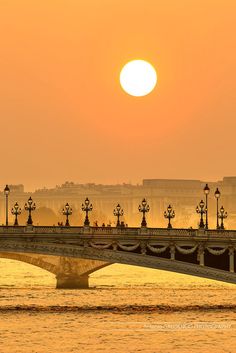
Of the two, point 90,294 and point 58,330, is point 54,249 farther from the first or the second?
point 90,294

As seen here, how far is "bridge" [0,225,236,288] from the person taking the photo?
266 feet

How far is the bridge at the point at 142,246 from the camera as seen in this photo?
81.1 metres

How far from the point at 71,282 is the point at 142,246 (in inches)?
1148

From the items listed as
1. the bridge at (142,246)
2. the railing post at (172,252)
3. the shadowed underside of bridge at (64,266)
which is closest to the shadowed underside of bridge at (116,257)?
the bridge at (142,246)

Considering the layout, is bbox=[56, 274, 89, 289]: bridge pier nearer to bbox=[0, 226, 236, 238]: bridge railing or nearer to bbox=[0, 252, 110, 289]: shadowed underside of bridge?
bbox=[0, 252, 110, 289]: shadowed underside of bridge

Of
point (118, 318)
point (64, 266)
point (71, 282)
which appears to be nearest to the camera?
point (118, 318)

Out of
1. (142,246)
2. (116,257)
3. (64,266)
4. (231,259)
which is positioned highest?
(142,246)

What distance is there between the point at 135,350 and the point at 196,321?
12174 millimetres

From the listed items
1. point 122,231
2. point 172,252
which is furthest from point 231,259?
point 122,231

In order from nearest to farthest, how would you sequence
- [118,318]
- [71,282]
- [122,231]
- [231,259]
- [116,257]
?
[231,259] < [116,257] < [122,231] < [118,318] < [71,282]

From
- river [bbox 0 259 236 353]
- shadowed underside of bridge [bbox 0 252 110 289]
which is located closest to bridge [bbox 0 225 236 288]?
river [bbox 0 259 236 353]

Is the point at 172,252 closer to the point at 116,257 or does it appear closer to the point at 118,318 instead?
the point at 116,257

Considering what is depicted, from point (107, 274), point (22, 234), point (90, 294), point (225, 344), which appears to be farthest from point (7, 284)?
point (225, 344)

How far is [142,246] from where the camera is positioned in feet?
271
